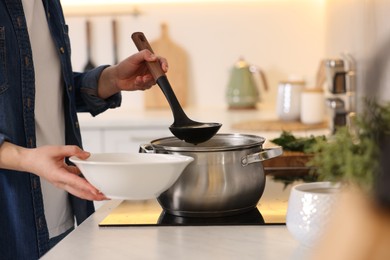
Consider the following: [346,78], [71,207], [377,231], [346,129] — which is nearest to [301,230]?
[346,129]

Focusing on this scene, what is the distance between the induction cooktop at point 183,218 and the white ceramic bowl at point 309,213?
7.0 inches

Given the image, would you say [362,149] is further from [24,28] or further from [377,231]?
[24,28]

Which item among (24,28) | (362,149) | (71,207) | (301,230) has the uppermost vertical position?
(24,28)

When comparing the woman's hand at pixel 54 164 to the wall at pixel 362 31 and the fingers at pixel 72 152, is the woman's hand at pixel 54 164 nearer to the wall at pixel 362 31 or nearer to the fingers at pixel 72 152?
the fingers at pixel 72 152

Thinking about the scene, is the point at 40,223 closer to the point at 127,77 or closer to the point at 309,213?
the point at 127,77

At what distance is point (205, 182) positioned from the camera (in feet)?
3.80

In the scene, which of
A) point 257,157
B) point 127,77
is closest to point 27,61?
point 127,77

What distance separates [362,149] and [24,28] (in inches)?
38.7

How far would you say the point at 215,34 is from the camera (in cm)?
348

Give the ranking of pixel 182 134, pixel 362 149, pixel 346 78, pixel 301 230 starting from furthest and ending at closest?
pixel 346 78
pixel 182 134
pixel 301 230
pixel 362 149

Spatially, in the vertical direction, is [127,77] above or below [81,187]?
above

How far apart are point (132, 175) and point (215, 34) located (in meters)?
2.53

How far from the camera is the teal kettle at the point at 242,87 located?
10.8 feet

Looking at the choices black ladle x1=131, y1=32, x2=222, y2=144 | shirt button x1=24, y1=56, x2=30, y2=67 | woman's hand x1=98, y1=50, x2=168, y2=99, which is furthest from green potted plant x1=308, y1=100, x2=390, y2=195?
shirt button x1=24, y1=56, x2=30, y2=67
